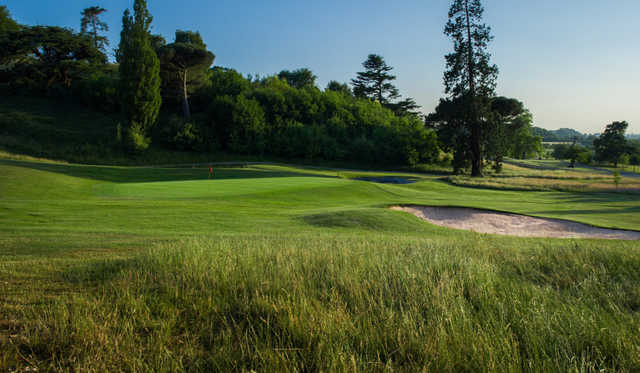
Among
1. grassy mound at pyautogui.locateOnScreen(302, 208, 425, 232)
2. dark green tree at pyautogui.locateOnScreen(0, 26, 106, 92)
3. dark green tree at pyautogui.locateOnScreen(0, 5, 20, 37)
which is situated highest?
dark green tree at pyautogui.locateOnScreen(0, 5, 20, 37)

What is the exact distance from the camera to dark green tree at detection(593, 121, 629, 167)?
80.6 metres

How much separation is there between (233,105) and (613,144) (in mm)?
91410

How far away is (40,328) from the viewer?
3342 millimetres

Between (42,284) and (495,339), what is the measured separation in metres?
5.73

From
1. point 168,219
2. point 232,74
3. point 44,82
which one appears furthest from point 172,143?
point 168,219

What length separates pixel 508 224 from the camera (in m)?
15.2

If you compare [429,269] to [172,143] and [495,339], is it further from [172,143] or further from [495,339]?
[172,143]

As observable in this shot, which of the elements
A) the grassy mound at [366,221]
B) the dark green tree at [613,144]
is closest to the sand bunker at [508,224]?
the grassy mound at [366,221]

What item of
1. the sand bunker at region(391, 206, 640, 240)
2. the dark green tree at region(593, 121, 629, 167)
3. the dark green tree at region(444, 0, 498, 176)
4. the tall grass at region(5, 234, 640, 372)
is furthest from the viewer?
the dark green tree at region(593, 121, 629, 167)

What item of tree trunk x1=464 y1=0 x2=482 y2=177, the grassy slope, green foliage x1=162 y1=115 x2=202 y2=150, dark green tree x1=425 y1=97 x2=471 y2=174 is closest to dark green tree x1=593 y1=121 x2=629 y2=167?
dark green tree x1=425 y1=97 x2=471 y2=174

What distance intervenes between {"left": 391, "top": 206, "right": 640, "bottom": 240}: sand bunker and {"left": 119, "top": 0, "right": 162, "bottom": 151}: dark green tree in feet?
142

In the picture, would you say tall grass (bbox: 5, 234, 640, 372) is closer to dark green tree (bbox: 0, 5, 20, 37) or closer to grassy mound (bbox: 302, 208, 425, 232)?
grassy mound (bbox: 302, 208, 425, 232)

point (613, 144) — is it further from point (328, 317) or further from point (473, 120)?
point (328, 317)

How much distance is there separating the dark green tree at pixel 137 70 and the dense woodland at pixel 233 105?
0.46 ft
